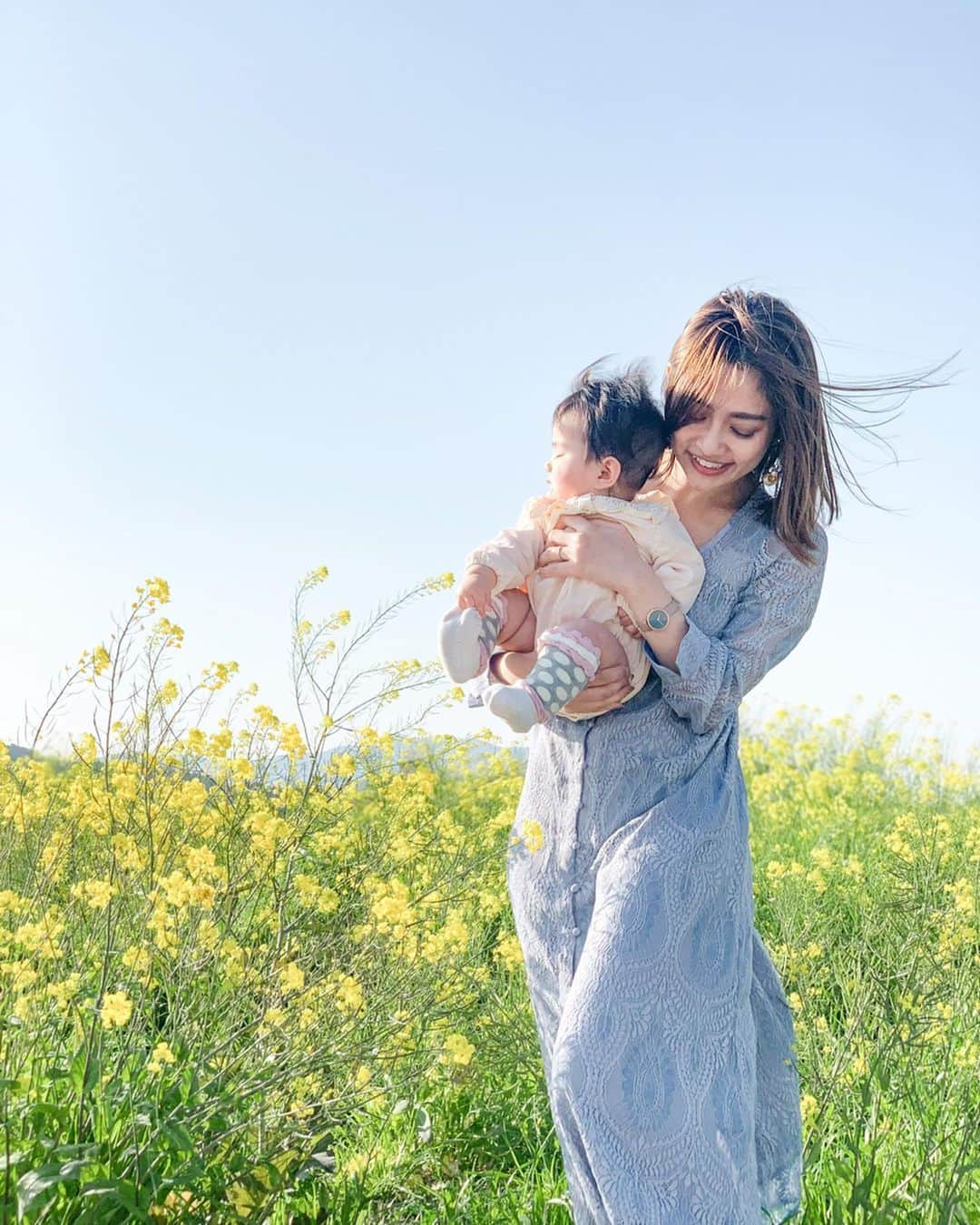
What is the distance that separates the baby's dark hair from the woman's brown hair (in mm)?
46

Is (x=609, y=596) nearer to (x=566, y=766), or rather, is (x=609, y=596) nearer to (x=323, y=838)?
(x=566, y=766)

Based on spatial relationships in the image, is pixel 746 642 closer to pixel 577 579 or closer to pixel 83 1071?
pixel 577 579

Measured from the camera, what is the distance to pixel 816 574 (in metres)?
2.30

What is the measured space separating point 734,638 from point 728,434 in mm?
370

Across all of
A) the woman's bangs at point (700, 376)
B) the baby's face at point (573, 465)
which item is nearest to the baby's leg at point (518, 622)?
the baby's face at point (573, 465)

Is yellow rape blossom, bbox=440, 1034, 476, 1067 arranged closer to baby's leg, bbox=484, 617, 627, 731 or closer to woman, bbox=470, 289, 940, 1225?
woman, bbox=470, 289, 940, 1225

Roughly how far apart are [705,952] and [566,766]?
0.41m

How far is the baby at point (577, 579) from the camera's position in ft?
6.85

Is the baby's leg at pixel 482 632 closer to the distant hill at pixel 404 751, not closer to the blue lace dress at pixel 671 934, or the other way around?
the blue lace dress at pixel 671 934

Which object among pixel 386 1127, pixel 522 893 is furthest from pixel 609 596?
pixel 386 1127

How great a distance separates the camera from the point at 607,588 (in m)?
2.20

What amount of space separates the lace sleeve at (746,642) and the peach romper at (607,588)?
7 cm

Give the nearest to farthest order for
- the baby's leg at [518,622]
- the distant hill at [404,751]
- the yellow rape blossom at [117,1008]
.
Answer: the yellow rape blossom at [117,1008]
the baby's leg at [518,622]
the distant hill at [404,751]

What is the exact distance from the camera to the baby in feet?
6.85
